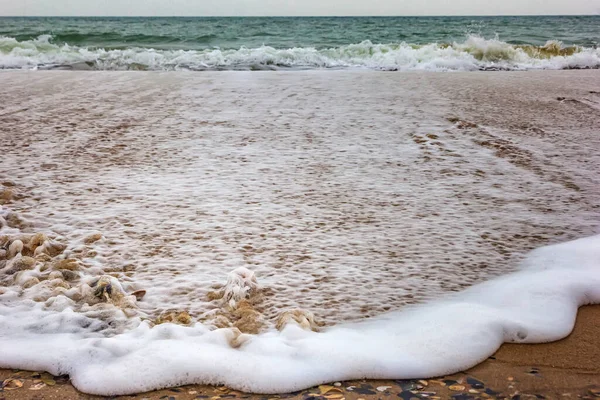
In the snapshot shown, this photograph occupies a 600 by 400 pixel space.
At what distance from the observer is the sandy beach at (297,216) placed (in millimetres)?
1687

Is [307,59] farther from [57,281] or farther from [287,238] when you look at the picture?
[57,281]

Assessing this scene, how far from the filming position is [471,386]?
145 cm

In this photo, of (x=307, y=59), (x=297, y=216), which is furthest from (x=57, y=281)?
(x=307, y=59)

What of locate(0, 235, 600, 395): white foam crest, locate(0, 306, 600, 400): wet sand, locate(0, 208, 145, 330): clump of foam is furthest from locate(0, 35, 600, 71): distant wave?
locate(0, 306, 600, 400): wet sand

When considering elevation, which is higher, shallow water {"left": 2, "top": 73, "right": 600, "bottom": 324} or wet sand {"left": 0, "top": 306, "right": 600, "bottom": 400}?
shallow water {"left": 2, "top": 73, "right": 600, "bottom": 324}

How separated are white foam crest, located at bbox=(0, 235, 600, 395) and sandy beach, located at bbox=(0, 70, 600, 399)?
2 centimetres

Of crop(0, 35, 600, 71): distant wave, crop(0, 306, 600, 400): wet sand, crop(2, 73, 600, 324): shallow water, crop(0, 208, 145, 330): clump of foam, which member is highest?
crop(0, 35, 600, 71): distant wave

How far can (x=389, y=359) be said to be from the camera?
1.56m

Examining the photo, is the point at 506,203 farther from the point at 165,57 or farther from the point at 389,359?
the point at 165,57

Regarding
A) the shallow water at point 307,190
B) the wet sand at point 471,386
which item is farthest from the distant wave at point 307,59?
the wet sand at point 471,386

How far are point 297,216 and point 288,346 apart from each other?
1.09m

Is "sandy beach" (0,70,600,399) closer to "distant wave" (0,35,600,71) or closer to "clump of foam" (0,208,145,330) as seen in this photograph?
"clump of foam" (0,208,145,330)

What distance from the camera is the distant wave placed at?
11.1 meters

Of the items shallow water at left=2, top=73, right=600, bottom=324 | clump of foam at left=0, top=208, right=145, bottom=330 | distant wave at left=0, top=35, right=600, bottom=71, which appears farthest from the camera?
distant wave at left=0, top=35, right=600, bottom=71
